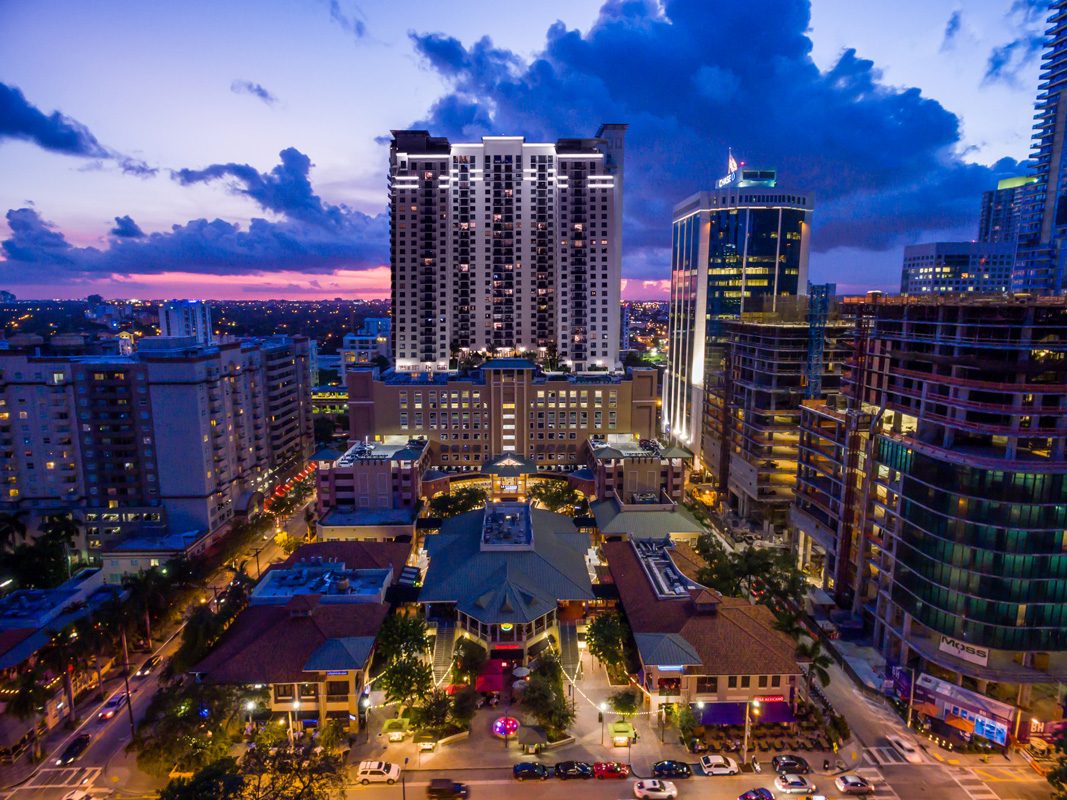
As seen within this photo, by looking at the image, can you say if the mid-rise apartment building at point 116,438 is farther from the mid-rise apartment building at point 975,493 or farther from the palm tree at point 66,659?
the mid-rise apartment building at point 975,493

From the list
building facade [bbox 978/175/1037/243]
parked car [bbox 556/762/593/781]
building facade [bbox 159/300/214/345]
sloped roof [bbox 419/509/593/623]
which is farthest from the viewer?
building facade [bbox 978/175/1037/243]

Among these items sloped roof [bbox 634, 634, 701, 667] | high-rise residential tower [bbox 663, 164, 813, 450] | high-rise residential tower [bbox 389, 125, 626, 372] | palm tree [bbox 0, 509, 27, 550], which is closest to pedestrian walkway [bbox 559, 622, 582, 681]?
sloped roof [bbox 634, 634, 701, 667]

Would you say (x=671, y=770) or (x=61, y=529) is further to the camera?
(x=61, y=529)

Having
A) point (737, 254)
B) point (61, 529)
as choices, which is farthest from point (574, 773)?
point (737, 254)

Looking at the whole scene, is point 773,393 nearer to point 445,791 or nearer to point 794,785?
point 794,785

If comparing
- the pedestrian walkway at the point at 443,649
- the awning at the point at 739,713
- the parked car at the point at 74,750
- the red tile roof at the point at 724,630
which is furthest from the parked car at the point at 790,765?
the parked car at the point at 74,750

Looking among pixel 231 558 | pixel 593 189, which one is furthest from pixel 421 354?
pixel 231 558

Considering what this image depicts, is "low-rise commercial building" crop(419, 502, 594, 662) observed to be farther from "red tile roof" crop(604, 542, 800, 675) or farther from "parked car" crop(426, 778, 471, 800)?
"parked car" crop(426, 778, 471, 800)
